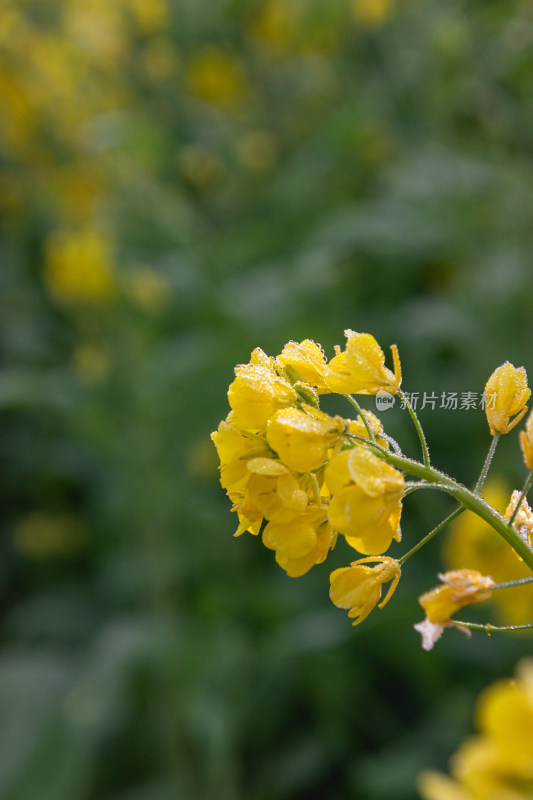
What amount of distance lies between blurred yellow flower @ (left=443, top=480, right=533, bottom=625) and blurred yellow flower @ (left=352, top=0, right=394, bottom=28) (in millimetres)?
2195

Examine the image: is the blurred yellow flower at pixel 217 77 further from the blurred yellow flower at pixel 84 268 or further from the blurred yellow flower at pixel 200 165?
the blurred yellow flower at pixel 84 268

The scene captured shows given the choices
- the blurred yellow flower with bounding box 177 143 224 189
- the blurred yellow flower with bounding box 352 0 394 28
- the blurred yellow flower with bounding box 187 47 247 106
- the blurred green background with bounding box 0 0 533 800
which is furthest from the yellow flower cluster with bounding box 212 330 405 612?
the blurred yellow flower with bounding box 187 47 247 106

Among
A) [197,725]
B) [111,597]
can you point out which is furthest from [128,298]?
[197,725]

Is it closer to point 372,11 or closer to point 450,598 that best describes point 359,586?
point 450,598

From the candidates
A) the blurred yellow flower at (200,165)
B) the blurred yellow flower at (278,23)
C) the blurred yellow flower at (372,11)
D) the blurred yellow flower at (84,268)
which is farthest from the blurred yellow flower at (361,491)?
the blurred yellow flower at (278,23)

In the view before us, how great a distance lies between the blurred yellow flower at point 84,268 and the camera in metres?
2.40

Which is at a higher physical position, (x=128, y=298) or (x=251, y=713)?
(x=128, y=298)

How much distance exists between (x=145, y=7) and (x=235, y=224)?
130 cm

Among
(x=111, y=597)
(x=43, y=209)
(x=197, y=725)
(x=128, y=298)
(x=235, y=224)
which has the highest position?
(x=43, y=209)

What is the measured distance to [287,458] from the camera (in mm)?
519

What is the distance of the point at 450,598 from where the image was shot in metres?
0.53

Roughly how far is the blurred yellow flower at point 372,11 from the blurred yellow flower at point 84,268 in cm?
152

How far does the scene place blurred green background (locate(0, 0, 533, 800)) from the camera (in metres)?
2.01

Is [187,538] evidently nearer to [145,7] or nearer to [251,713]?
[251,713]
